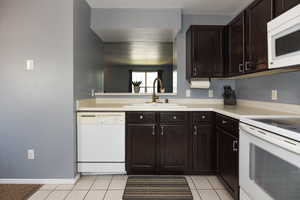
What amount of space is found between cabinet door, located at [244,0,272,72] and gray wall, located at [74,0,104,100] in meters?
2.02

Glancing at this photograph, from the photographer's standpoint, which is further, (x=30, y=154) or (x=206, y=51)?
(x=206, y=51)

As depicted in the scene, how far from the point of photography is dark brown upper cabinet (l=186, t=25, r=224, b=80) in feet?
9.42

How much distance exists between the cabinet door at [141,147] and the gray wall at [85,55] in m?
0.87

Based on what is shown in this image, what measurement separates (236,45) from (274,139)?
1584 millimetres

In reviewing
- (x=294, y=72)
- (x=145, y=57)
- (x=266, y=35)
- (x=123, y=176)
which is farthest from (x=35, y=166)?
(x=294, y=72)

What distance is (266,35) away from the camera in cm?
185

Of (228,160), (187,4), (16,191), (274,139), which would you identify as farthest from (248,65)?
(16,191)

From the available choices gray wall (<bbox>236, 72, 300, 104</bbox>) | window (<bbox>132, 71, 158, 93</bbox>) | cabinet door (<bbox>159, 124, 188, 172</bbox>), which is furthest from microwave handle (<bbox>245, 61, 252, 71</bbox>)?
window (<bbox>132, 71, 158, 93</bbox>)

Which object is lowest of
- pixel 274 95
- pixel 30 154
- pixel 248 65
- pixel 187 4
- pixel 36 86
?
pixel 30 154

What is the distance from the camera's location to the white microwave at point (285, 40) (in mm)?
1388

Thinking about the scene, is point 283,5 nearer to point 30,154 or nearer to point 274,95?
point 274,95

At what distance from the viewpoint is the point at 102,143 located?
262 centimetres

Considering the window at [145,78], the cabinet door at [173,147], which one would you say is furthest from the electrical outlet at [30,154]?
the window at [145,78]

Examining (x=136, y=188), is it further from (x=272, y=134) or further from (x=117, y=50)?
(x=117, y=50)
